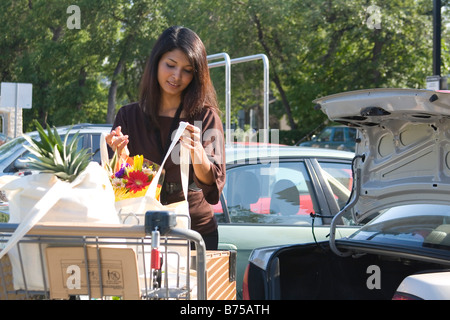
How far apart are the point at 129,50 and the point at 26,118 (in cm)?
861

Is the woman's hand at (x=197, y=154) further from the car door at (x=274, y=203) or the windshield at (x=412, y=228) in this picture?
the car door at (x=274, y=203)

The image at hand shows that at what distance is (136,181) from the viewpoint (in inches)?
107

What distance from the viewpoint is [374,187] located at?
353 cm

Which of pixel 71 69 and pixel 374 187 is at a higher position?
pixel 71 69

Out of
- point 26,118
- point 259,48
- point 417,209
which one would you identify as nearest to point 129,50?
point 259,48

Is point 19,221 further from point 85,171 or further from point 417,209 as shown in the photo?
point 417,209

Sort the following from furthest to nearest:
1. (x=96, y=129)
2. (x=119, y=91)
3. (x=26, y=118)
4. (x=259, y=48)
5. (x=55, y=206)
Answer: (x=26, y=118) → (x=119, y=91) → (x=259, y=48) → (x=96, y=129) → (x=55, y=206)

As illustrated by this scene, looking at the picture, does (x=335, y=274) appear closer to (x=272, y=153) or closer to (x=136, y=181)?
(x=136, y=181)

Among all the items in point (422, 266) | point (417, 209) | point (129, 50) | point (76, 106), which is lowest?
point (422, 266)

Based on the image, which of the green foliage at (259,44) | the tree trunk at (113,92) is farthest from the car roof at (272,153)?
the tree trunk at (113,92)

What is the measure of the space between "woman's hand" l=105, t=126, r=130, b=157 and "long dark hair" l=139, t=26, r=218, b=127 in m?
0.30

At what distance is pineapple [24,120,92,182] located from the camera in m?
2.25

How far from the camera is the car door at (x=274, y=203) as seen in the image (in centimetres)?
492

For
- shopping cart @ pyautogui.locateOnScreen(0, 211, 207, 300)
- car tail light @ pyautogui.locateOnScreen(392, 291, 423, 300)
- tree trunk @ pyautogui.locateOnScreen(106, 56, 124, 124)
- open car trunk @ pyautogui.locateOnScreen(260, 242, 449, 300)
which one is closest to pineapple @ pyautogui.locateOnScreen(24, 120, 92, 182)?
shopping cart @ pyautogui.locateOnScreen(0, 211, 207, 300)
